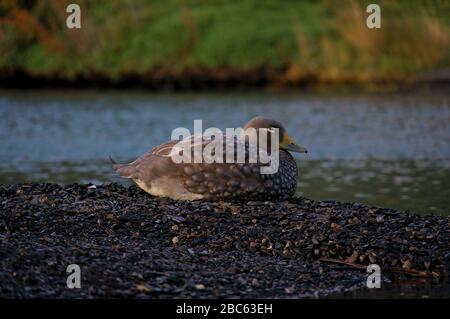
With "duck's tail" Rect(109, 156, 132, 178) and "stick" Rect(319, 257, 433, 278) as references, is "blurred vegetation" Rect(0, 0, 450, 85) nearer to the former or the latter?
"duck's tail" Rect(109, 156, 132, 178)

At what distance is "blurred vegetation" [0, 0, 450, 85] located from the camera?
2747 centimetres

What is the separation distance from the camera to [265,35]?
94.8 ft

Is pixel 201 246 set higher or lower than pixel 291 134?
lower

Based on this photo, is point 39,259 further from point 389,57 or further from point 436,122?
point 389,57

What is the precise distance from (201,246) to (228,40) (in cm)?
2047

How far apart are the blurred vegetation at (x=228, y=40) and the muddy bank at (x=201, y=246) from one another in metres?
17.6

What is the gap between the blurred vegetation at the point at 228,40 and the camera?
27469 mm

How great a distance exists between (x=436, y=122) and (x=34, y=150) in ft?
26.9

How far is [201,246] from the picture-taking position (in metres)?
8.93

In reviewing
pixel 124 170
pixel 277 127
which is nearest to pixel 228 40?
pixel 277 127
